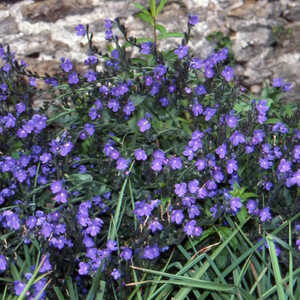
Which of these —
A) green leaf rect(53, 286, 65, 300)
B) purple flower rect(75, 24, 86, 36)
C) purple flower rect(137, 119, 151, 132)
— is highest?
purple flower rect(75, 24, 86, 36)

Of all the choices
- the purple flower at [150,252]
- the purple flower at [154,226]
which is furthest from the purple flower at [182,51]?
the purple flower at [150,252]

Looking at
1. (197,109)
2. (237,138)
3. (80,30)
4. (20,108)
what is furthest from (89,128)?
(237,138)

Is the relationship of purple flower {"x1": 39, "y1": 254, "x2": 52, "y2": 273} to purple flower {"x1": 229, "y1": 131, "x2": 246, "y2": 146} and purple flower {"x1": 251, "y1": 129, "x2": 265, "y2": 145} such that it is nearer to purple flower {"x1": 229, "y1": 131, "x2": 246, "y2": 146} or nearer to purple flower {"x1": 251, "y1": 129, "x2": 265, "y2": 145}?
purple flower {"x1": 229, "y1": 131, "x2": 246, "y2": 146}

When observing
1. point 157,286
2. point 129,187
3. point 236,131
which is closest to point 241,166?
point 236,131

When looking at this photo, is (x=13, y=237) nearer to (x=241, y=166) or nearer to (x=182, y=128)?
(x=182, y=128)

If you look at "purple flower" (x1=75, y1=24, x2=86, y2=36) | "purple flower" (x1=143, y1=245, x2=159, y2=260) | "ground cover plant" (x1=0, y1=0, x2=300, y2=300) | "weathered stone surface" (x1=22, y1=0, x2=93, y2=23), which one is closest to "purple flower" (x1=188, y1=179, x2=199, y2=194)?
"ground cover plant" (x1=0, y1=0, x2=300, y2=300)

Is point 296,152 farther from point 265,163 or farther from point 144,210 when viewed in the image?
point 144,210

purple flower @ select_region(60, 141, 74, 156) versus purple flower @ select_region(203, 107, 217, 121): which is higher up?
purple flower @ select_region(203, 107, 217, 121)
